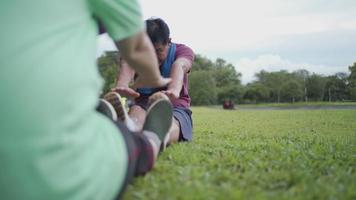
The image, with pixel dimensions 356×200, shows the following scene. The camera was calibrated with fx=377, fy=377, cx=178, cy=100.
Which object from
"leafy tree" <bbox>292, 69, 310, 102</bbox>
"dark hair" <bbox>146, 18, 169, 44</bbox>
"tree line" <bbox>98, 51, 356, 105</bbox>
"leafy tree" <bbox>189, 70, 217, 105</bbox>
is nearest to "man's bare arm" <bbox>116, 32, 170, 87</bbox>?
"dark hair" <bbox>146, 18, 169, 44</bbox>

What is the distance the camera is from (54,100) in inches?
48.9

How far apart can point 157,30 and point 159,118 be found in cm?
126

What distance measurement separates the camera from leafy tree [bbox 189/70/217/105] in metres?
55.6

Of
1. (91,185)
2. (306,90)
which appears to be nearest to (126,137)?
(91,185)

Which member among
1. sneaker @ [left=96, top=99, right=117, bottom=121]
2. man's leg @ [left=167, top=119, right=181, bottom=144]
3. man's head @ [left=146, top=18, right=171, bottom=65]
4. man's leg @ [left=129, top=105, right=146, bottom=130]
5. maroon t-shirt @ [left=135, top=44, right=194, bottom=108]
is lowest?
man's leg @ [left=167, top=119, right=181, bottom=144]

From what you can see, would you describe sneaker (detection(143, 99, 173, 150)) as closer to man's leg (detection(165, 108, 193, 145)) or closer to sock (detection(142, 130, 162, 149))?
sock (detection(142, 130, 162, 149))

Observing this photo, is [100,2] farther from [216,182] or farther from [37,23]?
[216,182]

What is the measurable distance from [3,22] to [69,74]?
268 millimetres

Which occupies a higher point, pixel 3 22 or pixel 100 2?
pixel 100 2

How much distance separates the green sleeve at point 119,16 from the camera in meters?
1.43

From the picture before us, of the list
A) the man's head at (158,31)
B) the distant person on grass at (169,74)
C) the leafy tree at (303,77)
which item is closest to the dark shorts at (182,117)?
the distant person on grass at (169,74)

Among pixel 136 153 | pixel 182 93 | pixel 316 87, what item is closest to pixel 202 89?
pixel 316 87

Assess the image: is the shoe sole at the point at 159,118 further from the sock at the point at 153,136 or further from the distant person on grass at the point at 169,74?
the distant person on grass at the point at 169,74

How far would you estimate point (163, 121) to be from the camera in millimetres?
2168
